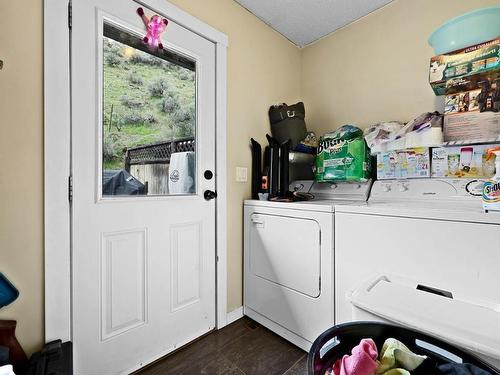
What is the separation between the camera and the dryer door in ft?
4.72

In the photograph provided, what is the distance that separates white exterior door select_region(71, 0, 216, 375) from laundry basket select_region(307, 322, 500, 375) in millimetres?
1059

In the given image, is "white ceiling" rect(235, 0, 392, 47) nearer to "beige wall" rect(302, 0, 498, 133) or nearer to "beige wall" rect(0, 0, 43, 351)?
"beige wall" rect(302, 0, 498, 133)

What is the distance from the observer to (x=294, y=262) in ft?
5.04

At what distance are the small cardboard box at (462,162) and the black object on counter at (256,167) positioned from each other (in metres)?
1.14

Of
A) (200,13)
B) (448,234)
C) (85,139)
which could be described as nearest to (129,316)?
(85,139)

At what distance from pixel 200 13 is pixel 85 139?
1.15 meters

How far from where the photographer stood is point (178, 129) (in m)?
1.57

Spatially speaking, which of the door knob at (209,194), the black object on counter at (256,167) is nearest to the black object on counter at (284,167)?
the black object on counter at (256,167)

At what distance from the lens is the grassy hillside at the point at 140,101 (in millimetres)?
1288

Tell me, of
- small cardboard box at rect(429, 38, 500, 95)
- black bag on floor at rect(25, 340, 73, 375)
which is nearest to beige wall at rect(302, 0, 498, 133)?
small cardboard box at rect(429, 38, 500, 95)

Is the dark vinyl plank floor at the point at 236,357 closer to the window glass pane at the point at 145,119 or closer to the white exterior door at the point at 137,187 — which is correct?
the white exterior door at the point at 137,187

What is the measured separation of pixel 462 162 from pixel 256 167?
128cm

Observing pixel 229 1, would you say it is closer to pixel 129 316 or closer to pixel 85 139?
pixel 85 139

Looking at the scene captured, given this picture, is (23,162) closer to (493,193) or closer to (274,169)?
(274,169)
